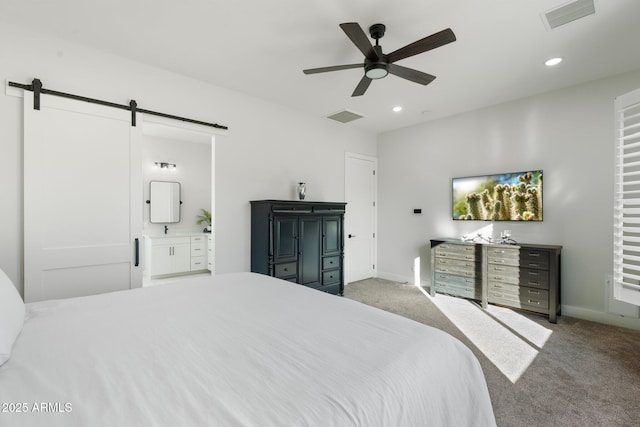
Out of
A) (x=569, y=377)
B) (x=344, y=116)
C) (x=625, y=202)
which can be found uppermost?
(x=344, y=116)

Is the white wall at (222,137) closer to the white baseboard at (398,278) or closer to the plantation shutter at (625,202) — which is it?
the white baseboard at (398,278)

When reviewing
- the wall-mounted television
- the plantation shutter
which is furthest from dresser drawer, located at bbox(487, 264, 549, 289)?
the plantation shutter

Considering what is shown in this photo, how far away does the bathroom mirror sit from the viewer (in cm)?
572

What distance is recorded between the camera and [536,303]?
11.5 feet

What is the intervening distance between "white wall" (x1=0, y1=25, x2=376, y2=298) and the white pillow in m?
1.50

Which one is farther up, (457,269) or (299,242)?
(299,242)

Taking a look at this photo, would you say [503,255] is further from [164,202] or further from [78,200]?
[164,202]

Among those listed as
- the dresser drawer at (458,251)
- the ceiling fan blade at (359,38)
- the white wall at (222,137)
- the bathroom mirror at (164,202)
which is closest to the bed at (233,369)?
the white wall at (222,137)

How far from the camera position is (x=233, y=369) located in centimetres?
102

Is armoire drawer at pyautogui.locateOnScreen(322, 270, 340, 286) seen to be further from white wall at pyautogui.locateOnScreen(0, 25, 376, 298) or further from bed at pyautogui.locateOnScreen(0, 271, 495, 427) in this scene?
bed at pyautogui.locateOnScreen(0, 271, 495, 427)

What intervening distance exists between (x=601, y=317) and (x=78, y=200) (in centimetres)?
567

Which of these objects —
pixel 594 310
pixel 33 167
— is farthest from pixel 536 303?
pixel 33 167

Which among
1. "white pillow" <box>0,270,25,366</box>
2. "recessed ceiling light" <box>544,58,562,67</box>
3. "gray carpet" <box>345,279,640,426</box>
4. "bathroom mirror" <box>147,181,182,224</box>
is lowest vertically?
"gray carpet" <box>345,279,640,426</box>

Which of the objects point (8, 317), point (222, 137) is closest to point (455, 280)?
point (222, 137)
